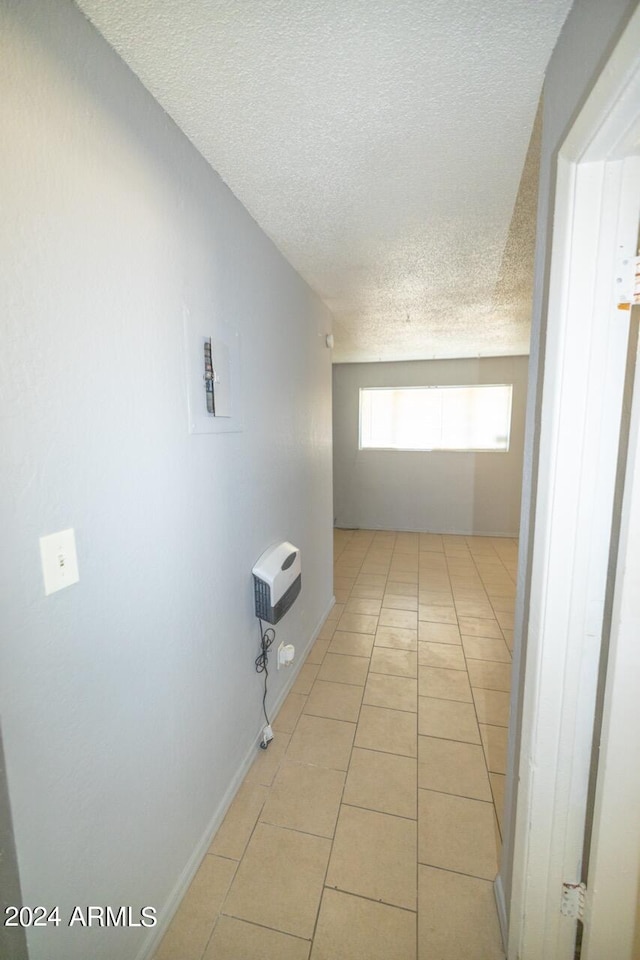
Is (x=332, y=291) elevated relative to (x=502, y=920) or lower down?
elevated

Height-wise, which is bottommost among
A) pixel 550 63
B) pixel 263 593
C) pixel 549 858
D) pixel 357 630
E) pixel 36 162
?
pixel 357 630

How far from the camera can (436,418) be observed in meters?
5.23

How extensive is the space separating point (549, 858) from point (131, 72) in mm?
2193

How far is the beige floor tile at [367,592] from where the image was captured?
3387mm

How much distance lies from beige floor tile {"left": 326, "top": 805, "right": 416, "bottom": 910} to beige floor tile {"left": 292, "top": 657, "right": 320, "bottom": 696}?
0.72 m

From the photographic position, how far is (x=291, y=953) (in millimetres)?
1060

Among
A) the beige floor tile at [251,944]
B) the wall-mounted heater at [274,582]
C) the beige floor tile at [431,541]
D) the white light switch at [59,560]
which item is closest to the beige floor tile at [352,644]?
the wall-mounted heater at [274,582]

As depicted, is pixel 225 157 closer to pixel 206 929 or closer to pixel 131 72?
pixel 131 72

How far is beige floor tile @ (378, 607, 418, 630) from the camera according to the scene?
2.89 meters

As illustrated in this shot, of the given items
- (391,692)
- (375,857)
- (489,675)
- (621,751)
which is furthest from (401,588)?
(621,751)

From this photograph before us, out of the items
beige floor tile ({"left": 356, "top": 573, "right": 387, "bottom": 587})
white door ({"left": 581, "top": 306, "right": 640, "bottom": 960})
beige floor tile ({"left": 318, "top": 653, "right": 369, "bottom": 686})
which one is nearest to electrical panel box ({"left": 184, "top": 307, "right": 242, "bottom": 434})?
white door ({"left": 581, "top": 306, "right": 640, "bottom": 960})

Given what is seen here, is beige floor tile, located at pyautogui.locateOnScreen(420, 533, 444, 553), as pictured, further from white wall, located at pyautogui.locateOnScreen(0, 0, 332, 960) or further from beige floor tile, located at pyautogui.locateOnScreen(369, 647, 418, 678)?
white wall, located at pyautogui.locateOnScreen(0, 0, 332, 960)

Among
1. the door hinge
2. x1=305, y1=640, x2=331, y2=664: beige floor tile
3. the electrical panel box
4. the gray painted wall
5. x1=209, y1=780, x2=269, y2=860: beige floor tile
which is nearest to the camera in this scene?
the gray painted wall

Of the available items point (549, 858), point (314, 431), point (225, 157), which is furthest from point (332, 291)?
point (549, 858)
